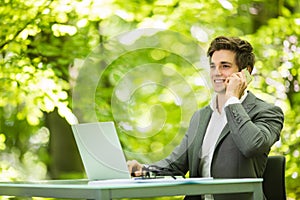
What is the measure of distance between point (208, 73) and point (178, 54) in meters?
0.14

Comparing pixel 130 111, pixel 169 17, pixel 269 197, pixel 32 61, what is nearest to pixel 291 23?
pixel 169 17

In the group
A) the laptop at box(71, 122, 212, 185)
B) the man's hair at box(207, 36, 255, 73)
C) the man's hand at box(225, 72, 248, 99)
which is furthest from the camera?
the man's hair at box(207, 36, 255, 73)

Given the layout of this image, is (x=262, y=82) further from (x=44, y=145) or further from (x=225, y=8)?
(x=44, y=145)

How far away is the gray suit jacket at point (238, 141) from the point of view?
2.81m

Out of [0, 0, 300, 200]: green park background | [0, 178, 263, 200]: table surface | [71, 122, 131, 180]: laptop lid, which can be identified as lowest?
[0, 178, 263, 200]: table surface

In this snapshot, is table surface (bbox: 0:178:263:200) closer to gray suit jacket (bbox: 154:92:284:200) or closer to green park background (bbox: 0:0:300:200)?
gray suit jacket (bbox: 154:92:284:200)

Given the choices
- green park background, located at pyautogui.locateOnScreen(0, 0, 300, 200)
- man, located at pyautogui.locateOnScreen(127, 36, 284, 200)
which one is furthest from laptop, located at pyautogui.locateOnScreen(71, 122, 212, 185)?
green park background, located at pyautogui.locateOnScreen(0, 0, 300, 200)

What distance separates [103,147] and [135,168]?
8.4 inches

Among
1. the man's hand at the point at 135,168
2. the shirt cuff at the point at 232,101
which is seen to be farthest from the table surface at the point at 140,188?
the shirt cuff at the point at 232,101

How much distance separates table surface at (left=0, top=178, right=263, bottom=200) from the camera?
1997 mm

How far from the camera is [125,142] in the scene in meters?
2.60

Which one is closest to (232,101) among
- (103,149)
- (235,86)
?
(235,86)

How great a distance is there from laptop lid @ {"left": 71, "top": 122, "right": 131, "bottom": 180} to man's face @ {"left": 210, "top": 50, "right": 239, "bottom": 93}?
67 cm

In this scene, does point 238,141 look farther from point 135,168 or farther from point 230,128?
point 135,168
